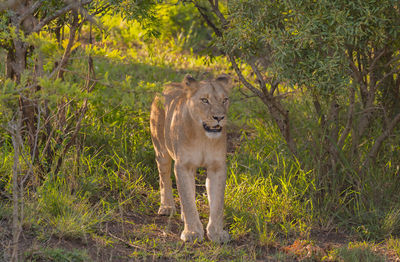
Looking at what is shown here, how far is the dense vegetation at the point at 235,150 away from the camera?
16.6ft

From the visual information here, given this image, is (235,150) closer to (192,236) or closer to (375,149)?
(375,149)

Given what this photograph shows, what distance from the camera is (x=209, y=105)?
17.5 ft

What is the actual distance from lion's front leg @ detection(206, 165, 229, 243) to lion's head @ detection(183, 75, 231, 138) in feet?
1.38

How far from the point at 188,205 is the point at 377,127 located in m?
2.61

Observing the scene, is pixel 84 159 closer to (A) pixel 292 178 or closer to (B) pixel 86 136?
(B) pixel 86 136

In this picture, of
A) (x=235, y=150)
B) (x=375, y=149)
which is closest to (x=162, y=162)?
(x=235, y=150)

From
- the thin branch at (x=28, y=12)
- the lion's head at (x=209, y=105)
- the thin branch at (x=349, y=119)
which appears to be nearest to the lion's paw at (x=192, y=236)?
the lion's head at (x=209, y=105)

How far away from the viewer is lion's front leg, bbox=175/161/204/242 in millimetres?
5457

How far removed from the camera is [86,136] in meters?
7.04

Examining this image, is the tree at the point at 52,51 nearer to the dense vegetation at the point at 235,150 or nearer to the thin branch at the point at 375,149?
the dense vegetation at the point at 235,150

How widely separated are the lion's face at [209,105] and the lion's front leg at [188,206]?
44 cm

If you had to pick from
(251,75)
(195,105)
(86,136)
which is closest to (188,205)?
(195,105)

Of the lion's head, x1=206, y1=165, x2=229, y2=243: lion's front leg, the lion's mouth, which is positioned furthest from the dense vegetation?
the lion's mouth

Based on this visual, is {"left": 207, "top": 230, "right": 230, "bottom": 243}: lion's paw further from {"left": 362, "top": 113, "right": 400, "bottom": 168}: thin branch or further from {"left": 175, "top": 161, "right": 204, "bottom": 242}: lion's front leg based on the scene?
{"left": 362, "top": 113, "right": 400, "bottom": 168}: thin branch
